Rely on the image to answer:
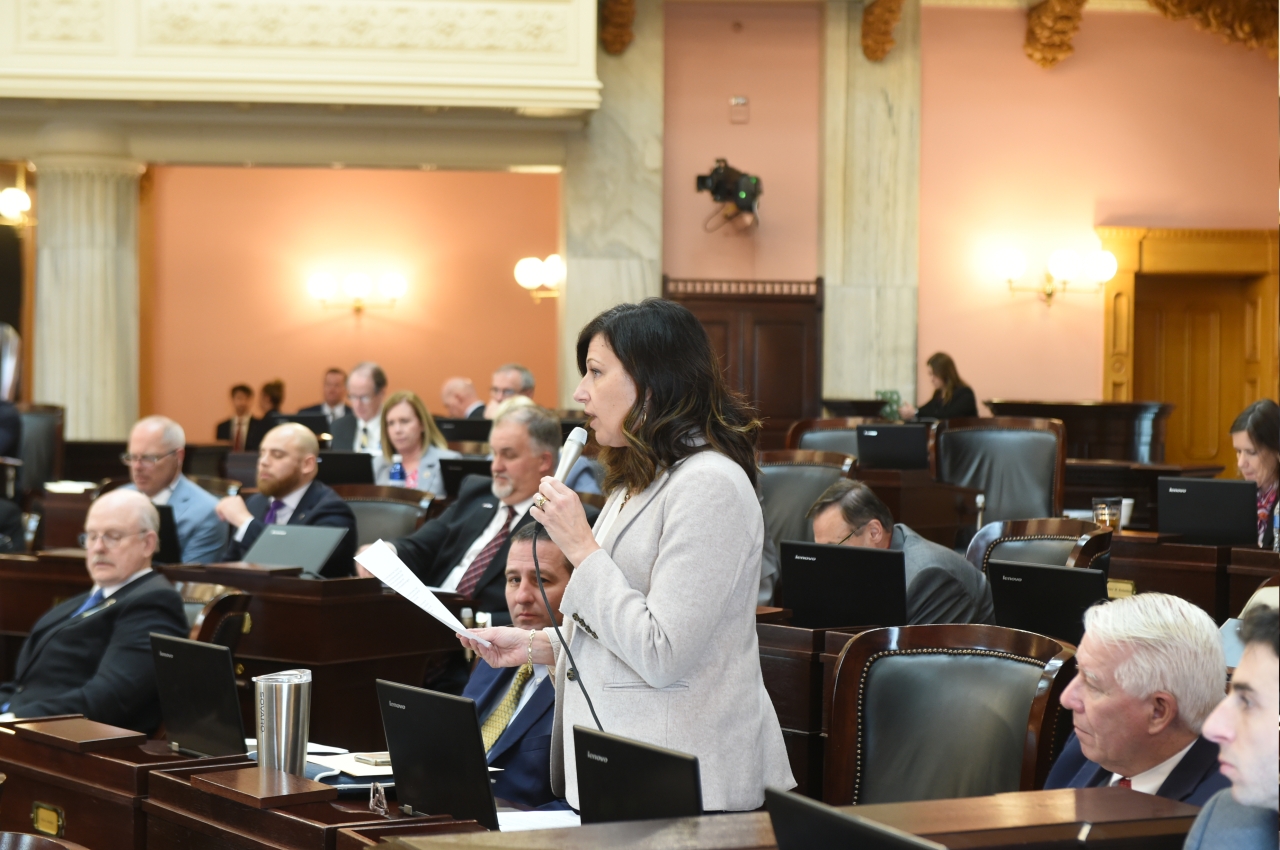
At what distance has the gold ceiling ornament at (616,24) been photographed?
10.2m

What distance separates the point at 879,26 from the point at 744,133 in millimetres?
1287

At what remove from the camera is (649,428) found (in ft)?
6.55

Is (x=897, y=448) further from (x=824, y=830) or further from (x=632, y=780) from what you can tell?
(x=824, y=830)

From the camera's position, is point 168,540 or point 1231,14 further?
point 1231,14

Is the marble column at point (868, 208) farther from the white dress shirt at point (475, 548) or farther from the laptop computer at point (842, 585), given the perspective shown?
the laptop computer at point (842, 585)

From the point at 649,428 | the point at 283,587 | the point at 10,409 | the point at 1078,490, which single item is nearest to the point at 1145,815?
the point at 649,428

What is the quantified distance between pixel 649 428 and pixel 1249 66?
10977mm

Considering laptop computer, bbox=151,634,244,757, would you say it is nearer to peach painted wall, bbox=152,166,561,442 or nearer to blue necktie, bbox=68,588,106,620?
blue necktie, bbox=68,588,106,620

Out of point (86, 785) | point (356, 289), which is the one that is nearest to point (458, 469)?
point (86, 785)

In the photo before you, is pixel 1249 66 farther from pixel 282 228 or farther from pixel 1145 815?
pixel 1145 815

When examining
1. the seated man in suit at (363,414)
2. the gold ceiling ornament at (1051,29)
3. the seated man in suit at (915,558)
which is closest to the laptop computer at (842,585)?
the seated man in suit at (915,558)

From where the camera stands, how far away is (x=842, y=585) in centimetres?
331

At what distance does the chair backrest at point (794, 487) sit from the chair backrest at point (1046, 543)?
1.00m

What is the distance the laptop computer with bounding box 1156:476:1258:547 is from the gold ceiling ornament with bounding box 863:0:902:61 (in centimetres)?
606
